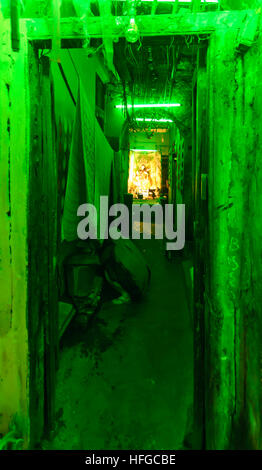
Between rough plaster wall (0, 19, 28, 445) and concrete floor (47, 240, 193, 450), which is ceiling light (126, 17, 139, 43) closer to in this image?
rough plaster wall (0, 19, 28, 445)

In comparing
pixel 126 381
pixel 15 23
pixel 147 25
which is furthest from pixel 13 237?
pixel 126 381

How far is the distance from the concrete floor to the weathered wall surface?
0.84 m

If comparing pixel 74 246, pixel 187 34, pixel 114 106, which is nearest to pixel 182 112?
pixel 114 106

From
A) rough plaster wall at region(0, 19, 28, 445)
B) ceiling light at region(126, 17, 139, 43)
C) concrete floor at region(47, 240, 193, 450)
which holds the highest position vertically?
ceiling light at region(126, 17, 139, 43)

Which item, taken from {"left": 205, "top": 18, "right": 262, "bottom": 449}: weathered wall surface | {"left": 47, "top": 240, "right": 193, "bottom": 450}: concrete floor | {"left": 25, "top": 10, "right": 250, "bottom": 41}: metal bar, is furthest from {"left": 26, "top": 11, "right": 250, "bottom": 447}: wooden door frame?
{"left": 47, "top": 240, "right": 193, "bottom": 450}: concrete floor

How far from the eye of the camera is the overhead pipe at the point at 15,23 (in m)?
2.18

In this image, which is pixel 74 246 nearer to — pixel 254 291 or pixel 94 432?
pixel 94 432

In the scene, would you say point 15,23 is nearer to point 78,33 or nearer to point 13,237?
point 78,33

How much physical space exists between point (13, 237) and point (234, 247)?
71.2 inches

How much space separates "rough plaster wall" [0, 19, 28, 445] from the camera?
7.75ft

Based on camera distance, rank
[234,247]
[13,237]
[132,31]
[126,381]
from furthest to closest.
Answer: [126,381] → [13,237] → [234,247] → [132,31]

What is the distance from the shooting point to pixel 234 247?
7.67 feet

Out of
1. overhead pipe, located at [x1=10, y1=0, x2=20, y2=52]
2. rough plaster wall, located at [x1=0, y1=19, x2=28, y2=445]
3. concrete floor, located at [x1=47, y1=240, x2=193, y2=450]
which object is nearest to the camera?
overhead pipe, located at [x1=10, y1=0, x2=20, y2=52]

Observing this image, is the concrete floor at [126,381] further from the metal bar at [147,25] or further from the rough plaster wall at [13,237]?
the metal bar at [147,25]
